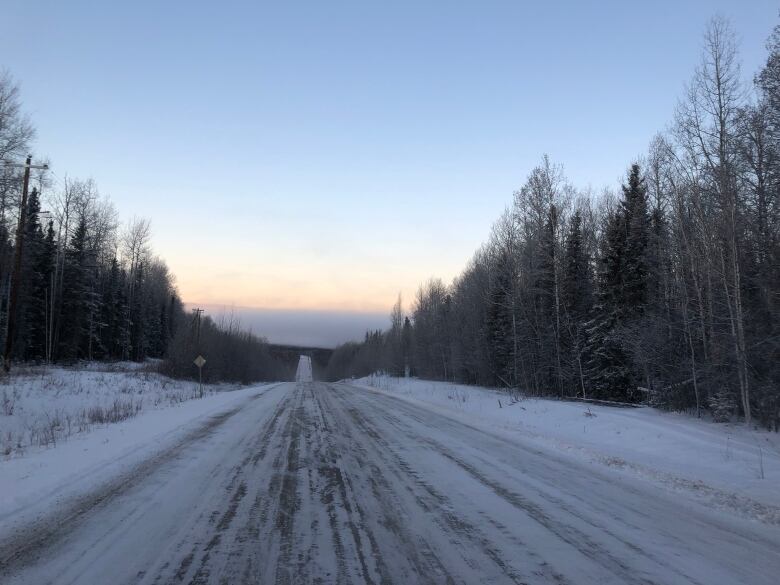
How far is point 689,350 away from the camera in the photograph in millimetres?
20266

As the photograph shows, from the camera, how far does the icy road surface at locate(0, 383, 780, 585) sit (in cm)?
419

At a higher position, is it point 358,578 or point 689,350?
point 689,350

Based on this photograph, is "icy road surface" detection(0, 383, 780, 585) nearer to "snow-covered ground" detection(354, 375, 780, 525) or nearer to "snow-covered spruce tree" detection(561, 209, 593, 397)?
"snow-covered ground" detection(354, 375, 780, 525)

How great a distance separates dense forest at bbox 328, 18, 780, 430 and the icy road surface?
428 inches

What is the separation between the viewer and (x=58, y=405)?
20516 millimetres

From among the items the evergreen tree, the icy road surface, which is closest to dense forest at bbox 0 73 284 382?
the evergreen tree

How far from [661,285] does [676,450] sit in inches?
628

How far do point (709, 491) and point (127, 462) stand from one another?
9438mm

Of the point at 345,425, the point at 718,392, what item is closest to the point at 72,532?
the point at 345,425

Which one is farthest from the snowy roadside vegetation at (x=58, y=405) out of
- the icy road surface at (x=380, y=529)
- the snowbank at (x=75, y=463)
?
the icy road surface at (x=380, y=529)

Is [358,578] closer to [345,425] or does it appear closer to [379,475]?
[379,475]

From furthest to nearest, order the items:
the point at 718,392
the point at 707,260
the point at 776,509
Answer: the point at 707,260
the point at 718,392
the point at 776,509

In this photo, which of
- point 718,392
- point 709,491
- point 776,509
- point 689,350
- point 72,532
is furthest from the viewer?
point 689,350

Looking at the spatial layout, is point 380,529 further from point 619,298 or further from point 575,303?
point 575,303
